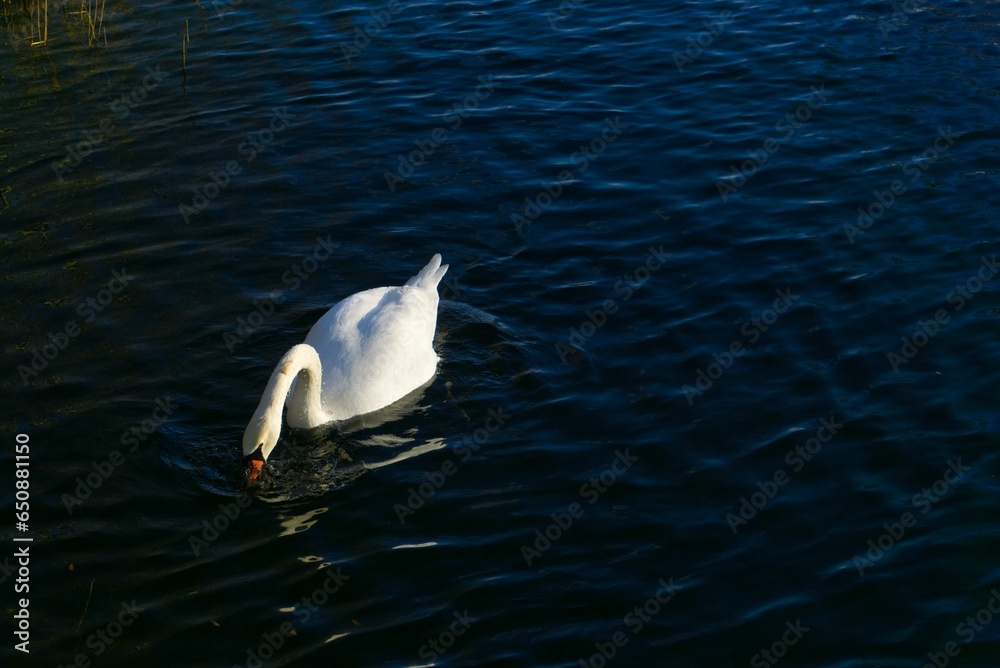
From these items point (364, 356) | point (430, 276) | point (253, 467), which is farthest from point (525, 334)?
point (253, 467)

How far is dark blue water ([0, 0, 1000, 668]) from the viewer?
8461mm

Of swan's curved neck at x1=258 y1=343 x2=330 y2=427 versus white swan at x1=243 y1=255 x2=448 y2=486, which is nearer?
swan's curved neck at x1=258 y1=343 x2=330 y2=427

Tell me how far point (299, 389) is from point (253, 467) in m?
0.96

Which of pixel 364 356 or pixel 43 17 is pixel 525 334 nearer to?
pixel 364 356

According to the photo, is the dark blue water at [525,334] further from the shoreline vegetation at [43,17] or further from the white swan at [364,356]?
the white swan at [364,356]

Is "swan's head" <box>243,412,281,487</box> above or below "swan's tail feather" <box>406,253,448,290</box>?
below

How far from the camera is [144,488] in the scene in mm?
9672

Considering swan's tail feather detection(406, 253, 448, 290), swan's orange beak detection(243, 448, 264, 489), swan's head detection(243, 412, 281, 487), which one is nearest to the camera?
swan's head detection(243, 412, 281, 487)

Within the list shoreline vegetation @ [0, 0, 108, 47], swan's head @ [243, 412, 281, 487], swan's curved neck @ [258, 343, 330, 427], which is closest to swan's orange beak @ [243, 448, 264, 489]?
swan's head @ [243, 412, 281, 487]

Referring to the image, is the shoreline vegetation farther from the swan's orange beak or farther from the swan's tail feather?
the swan's orange beak

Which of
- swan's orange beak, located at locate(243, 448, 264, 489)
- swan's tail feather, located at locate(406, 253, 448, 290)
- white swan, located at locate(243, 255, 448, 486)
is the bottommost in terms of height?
swan's orange beak, located at locate(243, 448, 264, 489)

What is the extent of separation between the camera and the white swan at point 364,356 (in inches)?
404

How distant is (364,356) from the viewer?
10844 mm

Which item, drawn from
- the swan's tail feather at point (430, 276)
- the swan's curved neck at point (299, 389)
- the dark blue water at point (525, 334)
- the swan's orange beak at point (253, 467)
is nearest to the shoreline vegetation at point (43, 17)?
the dark blue water at point (525, 334)
